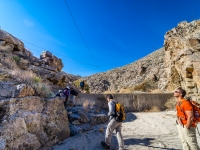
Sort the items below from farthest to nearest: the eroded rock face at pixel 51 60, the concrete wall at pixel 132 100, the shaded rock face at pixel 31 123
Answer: the eroded rock face at pixel 51 60 < the concrete wall at pixel 132 100 < the shaded rock face at pixel 31 123

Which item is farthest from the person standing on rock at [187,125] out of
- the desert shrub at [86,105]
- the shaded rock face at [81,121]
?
the desert shrub at [86,105]

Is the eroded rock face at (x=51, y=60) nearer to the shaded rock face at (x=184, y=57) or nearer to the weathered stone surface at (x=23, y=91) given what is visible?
the weathered stone surface at (x=23, y=91)

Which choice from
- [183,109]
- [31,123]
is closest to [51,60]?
[31,123]

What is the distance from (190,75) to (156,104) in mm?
3927

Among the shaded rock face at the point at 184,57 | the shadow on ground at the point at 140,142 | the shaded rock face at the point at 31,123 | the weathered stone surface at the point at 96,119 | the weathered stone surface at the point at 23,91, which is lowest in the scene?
the shadow on ground at the point at 140,142

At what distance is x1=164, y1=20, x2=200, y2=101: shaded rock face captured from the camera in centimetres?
1127

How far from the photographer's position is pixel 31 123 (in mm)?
4266

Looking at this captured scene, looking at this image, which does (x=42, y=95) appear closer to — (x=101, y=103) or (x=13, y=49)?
(x=101, y=103)

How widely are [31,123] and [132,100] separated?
8.41m

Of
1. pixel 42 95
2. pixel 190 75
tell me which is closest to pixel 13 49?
pixel 42 95

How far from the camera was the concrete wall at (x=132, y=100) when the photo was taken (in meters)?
10.0

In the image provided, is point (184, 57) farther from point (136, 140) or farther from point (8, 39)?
point (8, 39)

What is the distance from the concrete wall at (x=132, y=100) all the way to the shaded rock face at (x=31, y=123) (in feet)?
14.2

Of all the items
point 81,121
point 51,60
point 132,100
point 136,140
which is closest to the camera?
point 136,140
